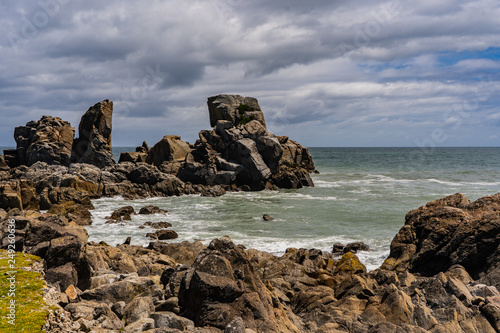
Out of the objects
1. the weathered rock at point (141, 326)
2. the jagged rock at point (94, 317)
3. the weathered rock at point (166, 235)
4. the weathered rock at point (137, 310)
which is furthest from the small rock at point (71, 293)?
the weathered rock at point (166, 235)

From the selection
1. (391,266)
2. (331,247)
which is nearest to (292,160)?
(331,247)

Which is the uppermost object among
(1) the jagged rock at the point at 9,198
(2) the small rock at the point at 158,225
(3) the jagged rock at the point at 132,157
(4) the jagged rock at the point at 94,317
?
(3) the jagged rock at the point at 132,157

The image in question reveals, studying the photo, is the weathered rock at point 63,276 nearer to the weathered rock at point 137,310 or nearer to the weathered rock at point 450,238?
the weathered rock at point 137,310

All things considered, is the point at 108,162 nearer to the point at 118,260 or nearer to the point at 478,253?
the point at 118,260

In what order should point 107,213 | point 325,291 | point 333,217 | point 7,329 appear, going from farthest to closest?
1. point 107,213
2. point 333,217
3. point 325,291
4. point 7,329

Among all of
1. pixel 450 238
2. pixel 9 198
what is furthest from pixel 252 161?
pixel 450 238

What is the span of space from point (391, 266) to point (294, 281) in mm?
5456

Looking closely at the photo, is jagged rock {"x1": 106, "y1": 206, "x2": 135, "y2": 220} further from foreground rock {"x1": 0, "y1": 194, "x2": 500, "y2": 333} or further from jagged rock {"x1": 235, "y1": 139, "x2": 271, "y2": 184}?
jagged rock {"x1": 235, "y1": 139, "x2": 271, "y2": 184}

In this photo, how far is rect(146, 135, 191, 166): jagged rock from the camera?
237ft

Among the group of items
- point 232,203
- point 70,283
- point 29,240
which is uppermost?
point 29,240

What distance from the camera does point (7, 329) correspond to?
714 cm

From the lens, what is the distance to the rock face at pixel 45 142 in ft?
232

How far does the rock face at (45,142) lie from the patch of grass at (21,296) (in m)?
67.0

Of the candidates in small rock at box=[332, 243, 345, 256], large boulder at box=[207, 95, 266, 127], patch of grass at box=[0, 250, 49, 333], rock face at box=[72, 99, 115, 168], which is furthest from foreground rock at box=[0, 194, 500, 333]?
large boulder at box=[207, 95, 266, 127]
